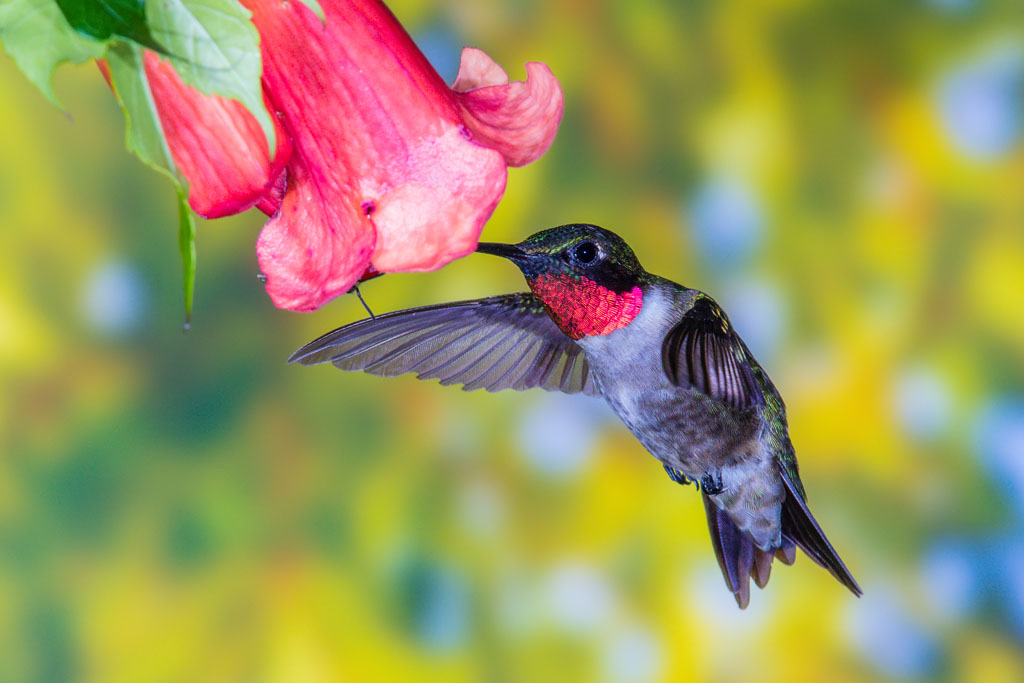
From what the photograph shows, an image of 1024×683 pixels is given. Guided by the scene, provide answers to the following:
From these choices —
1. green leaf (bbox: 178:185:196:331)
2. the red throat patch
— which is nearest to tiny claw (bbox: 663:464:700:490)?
the red throat patch

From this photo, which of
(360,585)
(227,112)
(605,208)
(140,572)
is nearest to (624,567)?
(360,585)

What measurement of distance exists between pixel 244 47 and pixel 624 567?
0.84 meters

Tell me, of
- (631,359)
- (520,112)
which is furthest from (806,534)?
(520,112)

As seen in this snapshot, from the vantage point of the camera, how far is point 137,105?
245mm

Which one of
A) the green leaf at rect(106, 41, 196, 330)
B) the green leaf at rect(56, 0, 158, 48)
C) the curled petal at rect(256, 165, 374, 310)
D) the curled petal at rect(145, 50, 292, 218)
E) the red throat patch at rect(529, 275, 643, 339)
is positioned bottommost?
the red throat patch at rect(529, 275, 643, 339)

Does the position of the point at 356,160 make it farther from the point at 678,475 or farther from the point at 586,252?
the point at 678,475

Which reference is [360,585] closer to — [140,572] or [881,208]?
[140,572]

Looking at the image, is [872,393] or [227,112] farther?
[872,393]

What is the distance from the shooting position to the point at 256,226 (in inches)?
34.8

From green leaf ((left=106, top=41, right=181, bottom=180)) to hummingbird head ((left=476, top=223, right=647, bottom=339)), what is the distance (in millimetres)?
164

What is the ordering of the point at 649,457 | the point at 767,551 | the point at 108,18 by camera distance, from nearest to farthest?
the point at 108,18, the point at 767,551, the point at 649,457

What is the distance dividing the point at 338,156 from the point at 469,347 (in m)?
0.22

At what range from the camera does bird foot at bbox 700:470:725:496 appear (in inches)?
20.8

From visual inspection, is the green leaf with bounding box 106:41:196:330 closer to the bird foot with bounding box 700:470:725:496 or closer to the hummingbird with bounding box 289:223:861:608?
the hummingbird with bounding box 289:223:861:608
